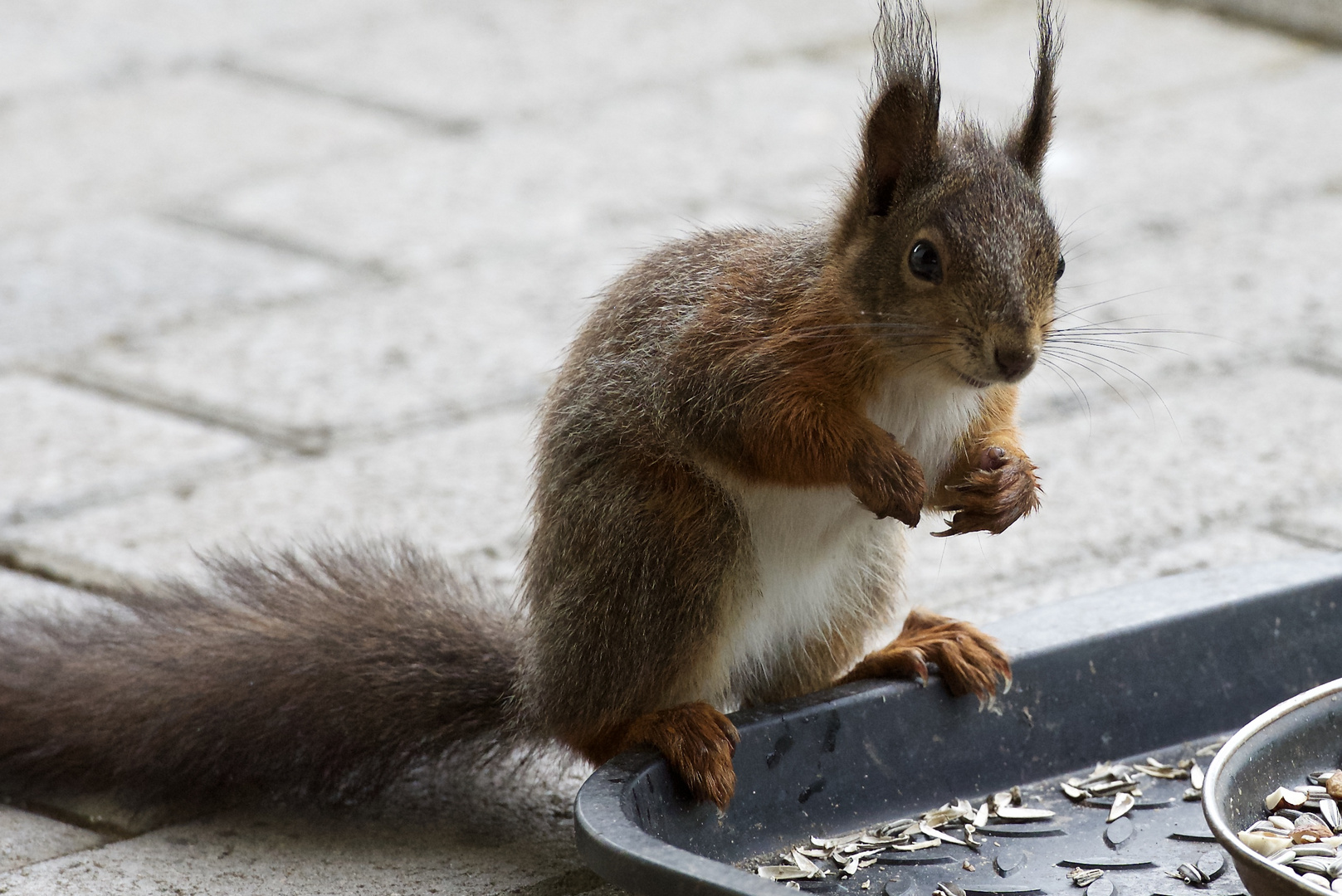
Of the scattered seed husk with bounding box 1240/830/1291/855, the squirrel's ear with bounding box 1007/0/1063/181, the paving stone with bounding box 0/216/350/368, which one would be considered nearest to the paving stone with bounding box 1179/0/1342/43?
the paving stone with bounding box 0/216/350/368

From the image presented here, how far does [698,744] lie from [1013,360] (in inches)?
20.9

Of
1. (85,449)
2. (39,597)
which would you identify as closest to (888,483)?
(39,597)

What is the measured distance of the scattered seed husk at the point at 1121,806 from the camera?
2.15 m

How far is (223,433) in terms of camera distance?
3.46 meters

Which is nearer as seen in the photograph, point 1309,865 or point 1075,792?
point 1309,865

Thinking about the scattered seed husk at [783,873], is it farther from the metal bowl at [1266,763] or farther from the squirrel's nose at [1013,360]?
the squirrel's nose at [1013,360]

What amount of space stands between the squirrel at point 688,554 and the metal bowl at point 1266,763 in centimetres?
33

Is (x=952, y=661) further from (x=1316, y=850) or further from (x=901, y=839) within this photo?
(x=1316, y=850)

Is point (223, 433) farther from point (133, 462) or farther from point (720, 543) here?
point (720, 543)

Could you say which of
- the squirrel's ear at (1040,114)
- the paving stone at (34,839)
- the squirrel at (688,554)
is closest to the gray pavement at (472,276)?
the paving stone at (34,839)

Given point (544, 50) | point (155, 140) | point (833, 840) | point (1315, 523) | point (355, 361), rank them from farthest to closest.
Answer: point (544, 50) → point (155, 140) → point (355, 361) → point (1315, 523) → point (833, 840)

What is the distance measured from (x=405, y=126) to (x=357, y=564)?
120 inches

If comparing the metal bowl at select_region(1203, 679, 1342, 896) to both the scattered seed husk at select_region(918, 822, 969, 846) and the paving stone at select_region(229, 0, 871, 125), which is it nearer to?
the scattered seed husk at select_region(918, 822, 969, 846)

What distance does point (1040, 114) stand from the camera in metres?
2.05
